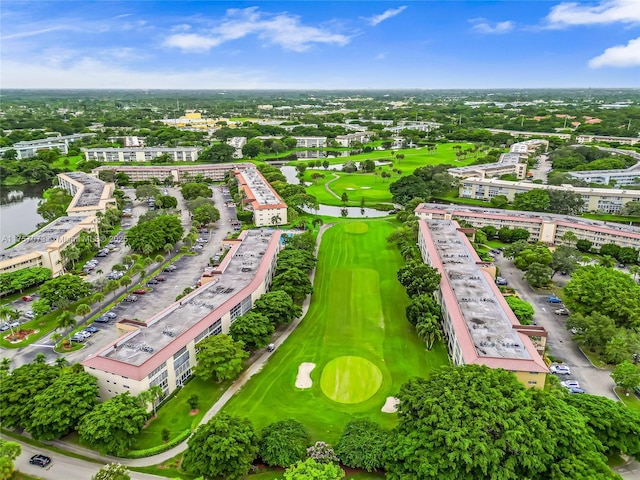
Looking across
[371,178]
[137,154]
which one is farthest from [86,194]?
[371,178]

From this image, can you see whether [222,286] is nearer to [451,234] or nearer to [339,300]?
[339,300]

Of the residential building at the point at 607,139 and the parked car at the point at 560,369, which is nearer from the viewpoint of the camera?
the parked car at the point at 560,369

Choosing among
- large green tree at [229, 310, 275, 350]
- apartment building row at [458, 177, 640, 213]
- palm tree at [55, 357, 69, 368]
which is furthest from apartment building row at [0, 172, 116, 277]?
apartment building row at [458, 177, 640, 213]

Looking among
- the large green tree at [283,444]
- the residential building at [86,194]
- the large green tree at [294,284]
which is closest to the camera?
the large green tree at [283,444]

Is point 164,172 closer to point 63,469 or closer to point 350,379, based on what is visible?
point 350,379

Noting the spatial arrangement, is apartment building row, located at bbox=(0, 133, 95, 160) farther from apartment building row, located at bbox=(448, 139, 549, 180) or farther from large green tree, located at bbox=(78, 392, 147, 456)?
large green tree, located at bbox=(78, 392, 147, 456)

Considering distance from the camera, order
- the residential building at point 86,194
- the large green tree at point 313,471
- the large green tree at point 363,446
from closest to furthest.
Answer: the large green tree at point 313,471 → the large green tree at point 363,446 → the residential building at point 86,194

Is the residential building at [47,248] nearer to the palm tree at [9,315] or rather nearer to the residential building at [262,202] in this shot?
the palm tree at [9,315]

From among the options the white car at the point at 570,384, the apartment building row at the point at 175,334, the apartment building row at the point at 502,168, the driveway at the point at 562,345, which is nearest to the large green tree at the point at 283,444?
the apartment building row at the point at 175,334
